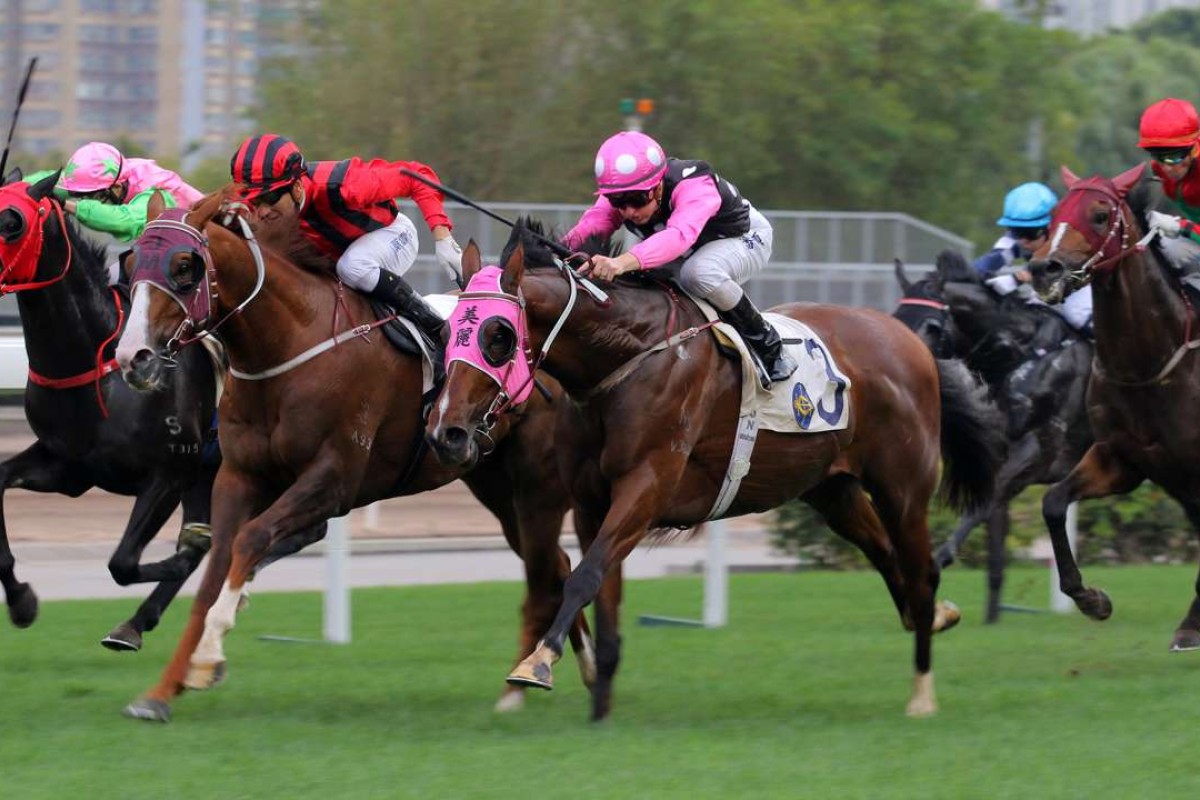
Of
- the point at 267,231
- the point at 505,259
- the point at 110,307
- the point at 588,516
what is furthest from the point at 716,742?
the point at 110,307

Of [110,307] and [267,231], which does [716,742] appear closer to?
[267,231]

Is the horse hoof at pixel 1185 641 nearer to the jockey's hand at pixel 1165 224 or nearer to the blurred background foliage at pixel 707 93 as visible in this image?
the jockey's hand at pixel 1165 224

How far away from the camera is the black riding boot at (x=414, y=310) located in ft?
23.1

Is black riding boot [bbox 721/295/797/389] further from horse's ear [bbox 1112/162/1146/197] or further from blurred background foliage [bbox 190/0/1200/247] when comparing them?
blurred background foliage [bbox 190/0/1200/247]

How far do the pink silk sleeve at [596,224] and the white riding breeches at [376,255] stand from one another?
787 millimetres

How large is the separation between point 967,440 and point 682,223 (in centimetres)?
234

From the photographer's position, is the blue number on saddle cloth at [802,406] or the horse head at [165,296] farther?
the blue number on saddle cloth at [802,406]

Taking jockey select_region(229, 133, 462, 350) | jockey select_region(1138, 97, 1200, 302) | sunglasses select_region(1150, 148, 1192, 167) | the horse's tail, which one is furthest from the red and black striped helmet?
sunglasses select_region(1150, 148, 1192, 167)

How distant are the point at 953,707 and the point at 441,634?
9.57 feet

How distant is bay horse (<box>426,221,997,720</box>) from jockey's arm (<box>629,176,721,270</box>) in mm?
182

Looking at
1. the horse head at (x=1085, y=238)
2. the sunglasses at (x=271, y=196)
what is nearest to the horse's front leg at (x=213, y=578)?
the sunglasses at (x=271, y=196)

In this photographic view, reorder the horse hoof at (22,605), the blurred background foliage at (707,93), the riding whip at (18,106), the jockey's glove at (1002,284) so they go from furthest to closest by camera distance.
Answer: the blurred background foliage at (707,93) → the jockey's glove at (1002,284) → the horse hoof at (22,605) → the riding whip at (18,106)

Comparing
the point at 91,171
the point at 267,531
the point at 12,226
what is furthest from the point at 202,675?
the point at 91,171

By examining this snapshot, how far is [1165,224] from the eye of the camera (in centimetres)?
789
